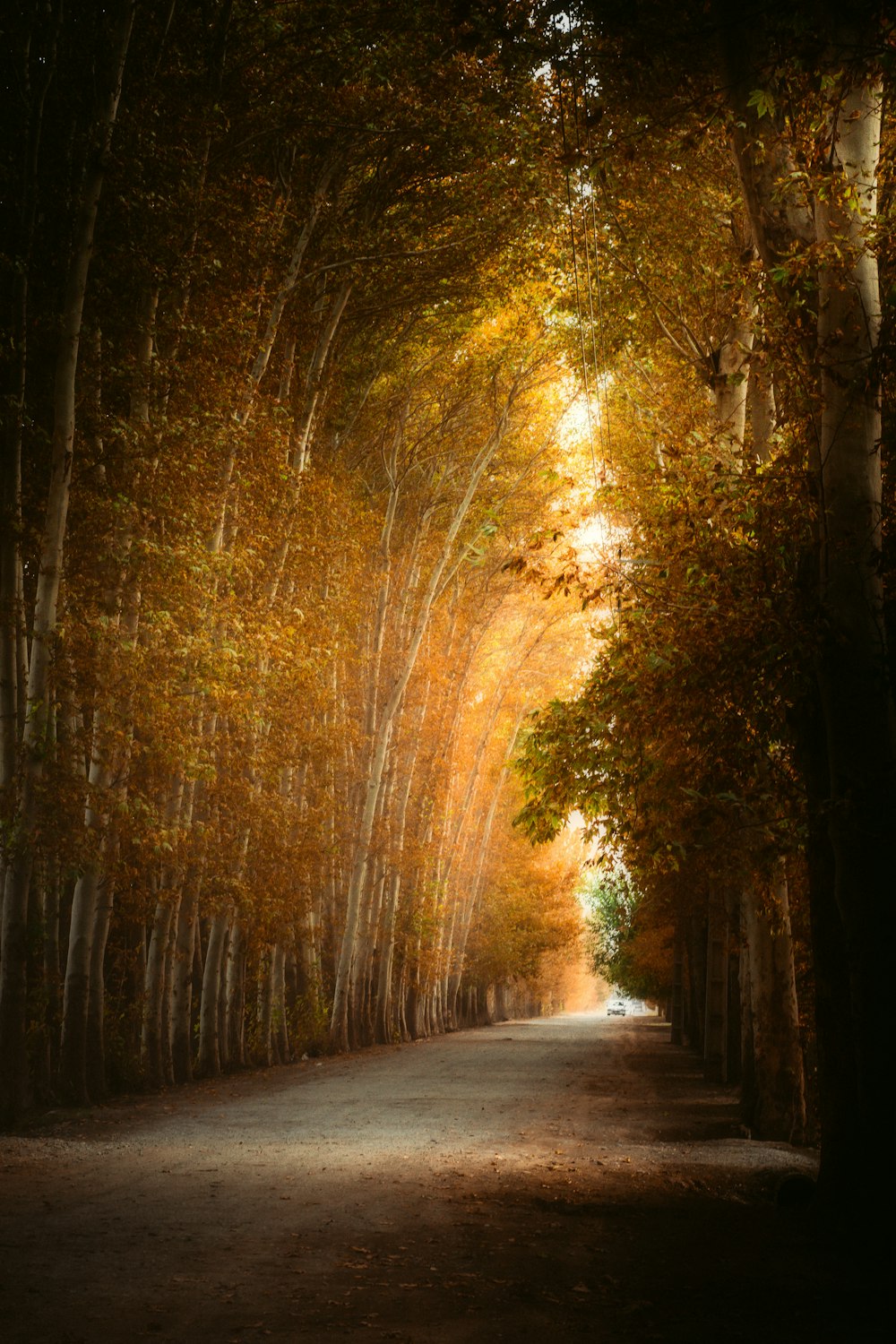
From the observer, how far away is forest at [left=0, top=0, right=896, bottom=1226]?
7.54 m

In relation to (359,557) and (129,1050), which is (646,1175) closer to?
(129,1050)

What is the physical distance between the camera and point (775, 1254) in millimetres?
6938

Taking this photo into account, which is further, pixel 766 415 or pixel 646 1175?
pixel 766 415

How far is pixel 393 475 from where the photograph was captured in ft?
84.3

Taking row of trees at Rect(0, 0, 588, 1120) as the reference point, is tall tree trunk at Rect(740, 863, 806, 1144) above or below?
below

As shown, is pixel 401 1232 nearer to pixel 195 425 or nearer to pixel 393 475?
pixel 195 425

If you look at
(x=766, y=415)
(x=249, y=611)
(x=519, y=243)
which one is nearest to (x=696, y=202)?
(x=766, y=415)

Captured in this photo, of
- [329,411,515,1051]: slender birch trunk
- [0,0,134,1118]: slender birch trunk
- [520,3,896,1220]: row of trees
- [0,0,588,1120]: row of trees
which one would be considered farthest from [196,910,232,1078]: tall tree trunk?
[520,3,896,1220]: row of trees

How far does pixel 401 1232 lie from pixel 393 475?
2050 centimetres

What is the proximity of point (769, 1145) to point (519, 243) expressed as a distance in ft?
43.8

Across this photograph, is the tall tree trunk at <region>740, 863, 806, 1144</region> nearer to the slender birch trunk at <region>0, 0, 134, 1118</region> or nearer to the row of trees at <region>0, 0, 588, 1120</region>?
the row of trees at <region>0, 0, 588, 1120</region>

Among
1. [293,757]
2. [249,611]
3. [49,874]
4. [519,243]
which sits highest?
[519,243]

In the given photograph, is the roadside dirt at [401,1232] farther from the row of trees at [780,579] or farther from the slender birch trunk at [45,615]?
the row of trees at [780,579]

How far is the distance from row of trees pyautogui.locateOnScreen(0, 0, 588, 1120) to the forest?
0.07 metres
